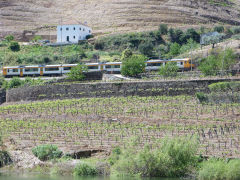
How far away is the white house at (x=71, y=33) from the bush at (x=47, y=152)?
157 feet

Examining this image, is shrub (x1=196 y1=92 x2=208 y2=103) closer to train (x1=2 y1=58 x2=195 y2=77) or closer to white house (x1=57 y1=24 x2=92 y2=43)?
train (x1=2 y1=58 x2=195 y2=77)

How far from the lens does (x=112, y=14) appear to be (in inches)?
3770

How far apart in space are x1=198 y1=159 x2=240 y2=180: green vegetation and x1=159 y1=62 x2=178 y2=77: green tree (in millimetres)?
24437

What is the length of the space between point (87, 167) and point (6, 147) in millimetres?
7969

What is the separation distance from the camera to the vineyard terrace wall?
43.8 m

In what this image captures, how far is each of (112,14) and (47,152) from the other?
224 ft

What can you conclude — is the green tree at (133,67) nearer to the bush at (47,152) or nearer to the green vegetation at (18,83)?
the green vegetation at (18,83)

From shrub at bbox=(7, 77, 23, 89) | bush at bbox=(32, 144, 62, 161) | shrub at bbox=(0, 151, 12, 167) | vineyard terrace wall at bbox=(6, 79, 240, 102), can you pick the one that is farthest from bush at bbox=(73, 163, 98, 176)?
shrub at bbox=(7, 77, 23, 89)

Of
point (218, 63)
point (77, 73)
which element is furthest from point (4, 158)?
point (218, 63)

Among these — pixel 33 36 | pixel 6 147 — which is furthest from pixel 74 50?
pixel 6 147

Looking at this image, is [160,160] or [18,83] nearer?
[160,160]

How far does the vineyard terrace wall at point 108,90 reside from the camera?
4375 cm

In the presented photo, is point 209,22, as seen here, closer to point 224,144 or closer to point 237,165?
point 224,144

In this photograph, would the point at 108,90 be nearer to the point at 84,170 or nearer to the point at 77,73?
the point at 77,73
